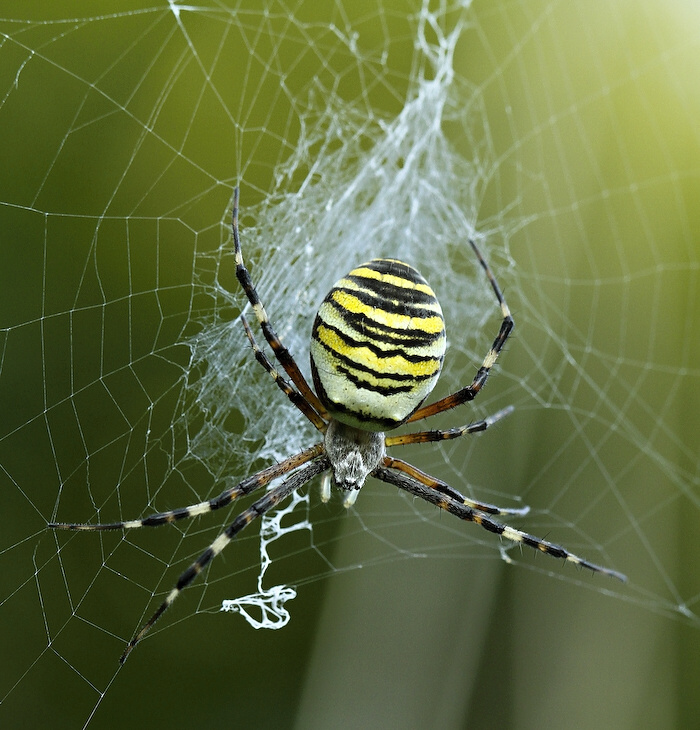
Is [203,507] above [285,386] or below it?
below

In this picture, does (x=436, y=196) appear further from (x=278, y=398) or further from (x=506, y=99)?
(x=278, y=398)

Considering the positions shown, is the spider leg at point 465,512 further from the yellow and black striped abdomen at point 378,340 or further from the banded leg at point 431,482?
the yellow and black striped abdomen at point 378,340

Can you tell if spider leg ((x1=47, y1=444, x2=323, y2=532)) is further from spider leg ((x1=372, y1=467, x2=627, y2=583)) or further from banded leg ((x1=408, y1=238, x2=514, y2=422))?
banded leg ((x1=408, y1=238, x2=514, y2=422))

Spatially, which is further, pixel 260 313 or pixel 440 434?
pixel 440 434

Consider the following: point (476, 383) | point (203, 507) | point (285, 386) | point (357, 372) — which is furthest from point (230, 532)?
point (476, 383)

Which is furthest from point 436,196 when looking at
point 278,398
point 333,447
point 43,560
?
point 43,560

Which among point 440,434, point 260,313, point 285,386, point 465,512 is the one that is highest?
point 260,313

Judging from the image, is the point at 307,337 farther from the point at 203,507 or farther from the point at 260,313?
the point at 203,507
